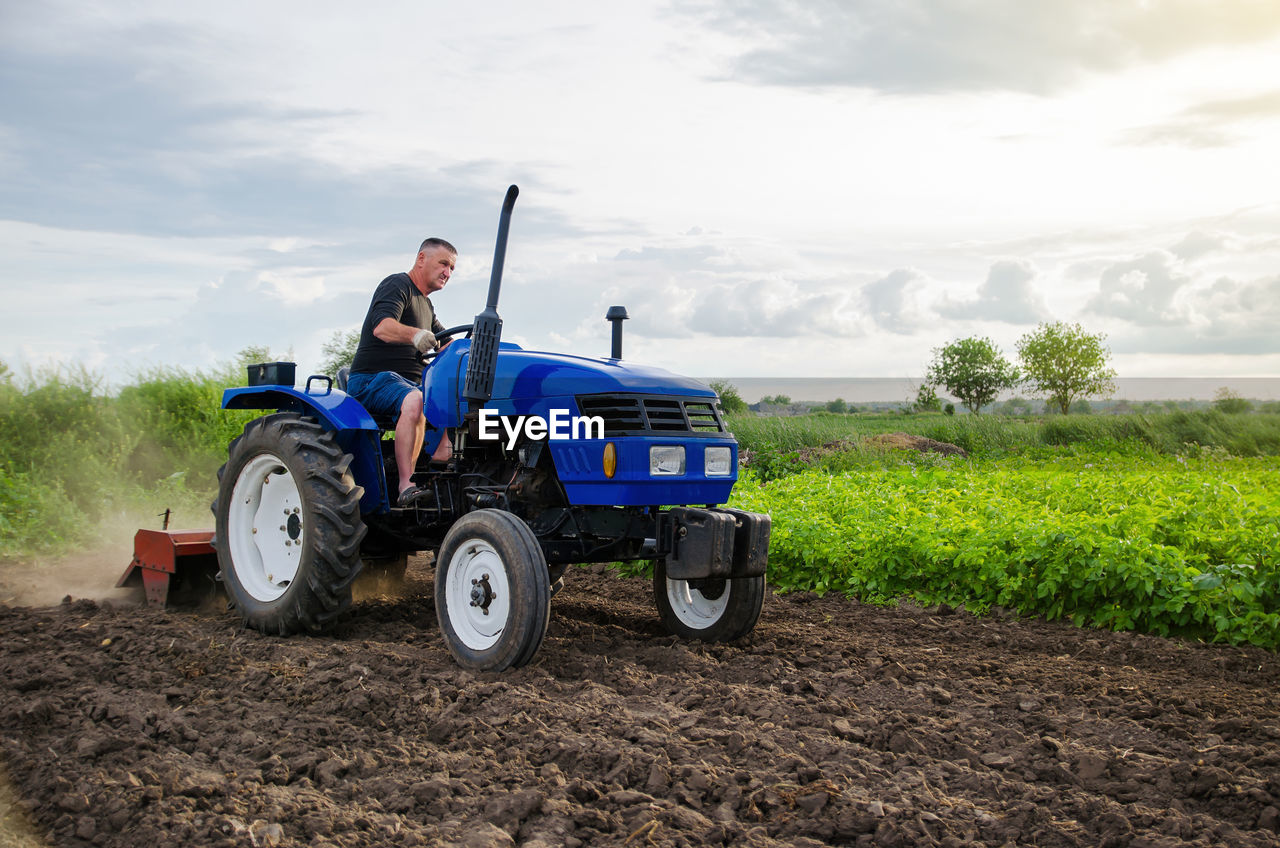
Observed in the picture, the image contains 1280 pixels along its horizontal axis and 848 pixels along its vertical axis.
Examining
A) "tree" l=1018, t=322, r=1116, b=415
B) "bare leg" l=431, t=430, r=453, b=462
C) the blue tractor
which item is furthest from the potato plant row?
"tree" l=1018, t=322, r=1116, b=415

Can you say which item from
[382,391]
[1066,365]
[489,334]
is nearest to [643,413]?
[489,334]

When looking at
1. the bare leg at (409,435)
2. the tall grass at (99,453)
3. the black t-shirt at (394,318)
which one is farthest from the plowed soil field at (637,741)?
the tall grass at (99,453)

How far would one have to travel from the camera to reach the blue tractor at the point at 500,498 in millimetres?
4512

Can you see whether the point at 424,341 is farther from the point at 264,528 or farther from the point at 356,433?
the point at 264,528

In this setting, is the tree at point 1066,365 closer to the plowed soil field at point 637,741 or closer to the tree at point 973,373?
the tree at point 973,373

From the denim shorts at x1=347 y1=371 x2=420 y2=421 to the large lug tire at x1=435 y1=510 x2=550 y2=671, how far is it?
115 centimetres

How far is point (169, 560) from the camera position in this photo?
19.6 ft

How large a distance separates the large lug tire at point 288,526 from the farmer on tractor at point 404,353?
0.32 m

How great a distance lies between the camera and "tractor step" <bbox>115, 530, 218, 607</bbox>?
599 centimetres

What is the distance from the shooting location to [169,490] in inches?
408

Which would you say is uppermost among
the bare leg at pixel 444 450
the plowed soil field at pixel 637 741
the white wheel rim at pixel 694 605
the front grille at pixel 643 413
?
the front grille at pixel 643 413

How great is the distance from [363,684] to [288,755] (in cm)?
72

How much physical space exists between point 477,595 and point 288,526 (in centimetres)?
157

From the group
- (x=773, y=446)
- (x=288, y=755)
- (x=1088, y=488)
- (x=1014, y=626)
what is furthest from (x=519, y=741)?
(x=773, y=446)
